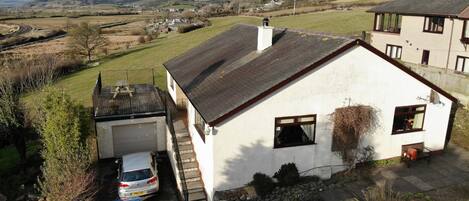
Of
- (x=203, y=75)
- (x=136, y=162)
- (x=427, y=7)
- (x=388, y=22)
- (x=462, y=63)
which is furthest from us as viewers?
(x=388, y=22)

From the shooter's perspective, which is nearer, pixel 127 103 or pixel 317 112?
pixel 317 112

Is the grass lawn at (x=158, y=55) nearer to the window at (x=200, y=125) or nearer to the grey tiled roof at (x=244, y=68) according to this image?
the grey tiled roof at (x=244, y=68)

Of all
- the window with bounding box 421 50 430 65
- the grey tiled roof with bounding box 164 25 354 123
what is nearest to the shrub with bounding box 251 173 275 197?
the grey tiled roof with bounding box 164 25 354 123

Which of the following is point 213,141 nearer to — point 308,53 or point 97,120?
point 308,53

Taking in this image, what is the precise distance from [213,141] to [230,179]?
1813mm

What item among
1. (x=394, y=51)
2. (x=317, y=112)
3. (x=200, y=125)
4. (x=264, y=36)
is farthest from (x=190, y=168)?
(x=394, y=51)

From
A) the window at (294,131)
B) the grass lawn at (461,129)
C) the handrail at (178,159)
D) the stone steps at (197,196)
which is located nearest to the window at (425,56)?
the grass lawn at (461,129)

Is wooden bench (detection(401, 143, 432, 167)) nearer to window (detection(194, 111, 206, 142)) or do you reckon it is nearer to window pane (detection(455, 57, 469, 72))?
window (detection(194, 111, 206, 142))

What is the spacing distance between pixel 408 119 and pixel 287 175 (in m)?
6.72

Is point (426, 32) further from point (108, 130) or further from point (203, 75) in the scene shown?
point (108, 130)

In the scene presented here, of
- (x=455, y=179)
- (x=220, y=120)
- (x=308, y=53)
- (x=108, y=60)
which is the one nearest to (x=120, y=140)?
(x=220, y=120)

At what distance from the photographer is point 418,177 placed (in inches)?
642

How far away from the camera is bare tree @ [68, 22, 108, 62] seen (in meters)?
62.3

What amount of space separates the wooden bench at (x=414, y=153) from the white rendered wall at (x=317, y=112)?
0.50m
